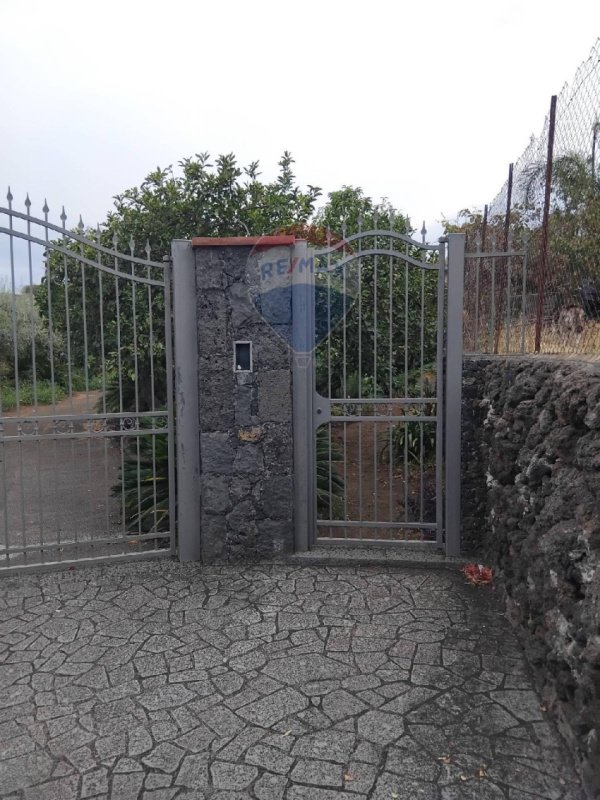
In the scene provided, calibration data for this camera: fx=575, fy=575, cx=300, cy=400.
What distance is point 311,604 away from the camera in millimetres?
3447

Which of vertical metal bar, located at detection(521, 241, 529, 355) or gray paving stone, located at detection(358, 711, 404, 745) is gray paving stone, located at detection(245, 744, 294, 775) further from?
vertical metal bar, located at detection(521, 241, 529, 355)

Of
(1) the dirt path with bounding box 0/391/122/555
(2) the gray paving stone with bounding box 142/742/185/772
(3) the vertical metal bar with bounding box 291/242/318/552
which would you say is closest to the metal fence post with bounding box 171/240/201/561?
(1) the dirt path with bounding box 0/391/122/555

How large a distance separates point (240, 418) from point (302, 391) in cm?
48

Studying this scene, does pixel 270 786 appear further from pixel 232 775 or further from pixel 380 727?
pixel 380 727

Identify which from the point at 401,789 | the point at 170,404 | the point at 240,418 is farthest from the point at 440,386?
the point at 401,789

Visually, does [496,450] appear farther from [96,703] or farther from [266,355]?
[96,703]

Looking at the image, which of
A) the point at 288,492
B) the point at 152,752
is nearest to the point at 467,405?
the point at 288,492

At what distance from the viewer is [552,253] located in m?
3.71

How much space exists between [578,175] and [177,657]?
351 cm

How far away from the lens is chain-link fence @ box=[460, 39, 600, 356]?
3232mm

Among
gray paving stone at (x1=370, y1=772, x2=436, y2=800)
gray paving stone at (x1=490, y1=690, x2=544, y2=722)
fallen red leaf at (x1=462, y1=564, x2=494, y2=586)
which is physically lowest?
gray paving stone at (x1=370, y1=772, x2=436, y2=800)

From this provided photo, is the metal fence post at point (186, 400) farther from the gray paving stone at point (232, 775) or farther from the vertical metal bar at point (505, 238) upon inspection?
the vertical metal bar at point (505, 238)

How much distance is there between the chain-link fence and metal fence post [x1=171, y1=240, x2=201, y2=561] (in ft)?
6.45

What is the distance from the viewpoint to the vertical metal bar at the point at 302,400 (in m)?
3.98
